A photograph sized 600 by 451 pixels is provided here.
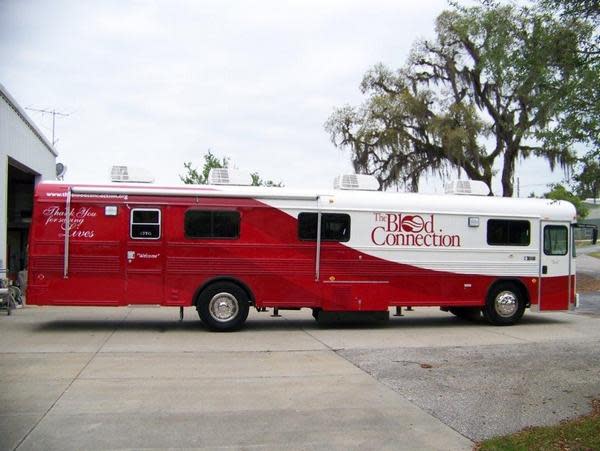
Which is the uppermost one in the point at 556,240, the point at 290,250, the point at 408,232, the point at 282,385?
the point at 408,232

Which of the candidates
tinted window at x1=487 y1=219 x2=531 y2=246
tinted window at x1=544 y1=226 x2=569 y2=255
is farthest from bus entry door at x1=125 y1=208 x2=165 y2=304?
tinted window at x1=544 y1=226 x2=569 y2=255

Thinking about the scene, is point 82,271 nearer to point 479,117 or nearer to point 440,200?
point 440,200

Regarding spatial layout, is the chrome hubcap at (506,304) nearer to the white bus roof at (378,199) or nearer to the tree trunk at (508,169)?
the white bus roof at (378,199)

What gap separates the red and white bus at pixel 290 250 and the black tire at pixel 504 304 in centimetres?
2

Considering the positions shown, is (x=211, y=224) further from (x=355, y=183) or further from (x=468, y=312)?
(x=468, y=312)

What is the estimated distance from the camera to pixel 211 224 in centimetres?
1195

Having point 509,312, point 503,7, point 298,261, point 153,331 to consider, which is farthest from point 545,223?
point 153,331

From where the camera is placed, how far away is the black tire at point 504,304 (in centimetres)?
1335

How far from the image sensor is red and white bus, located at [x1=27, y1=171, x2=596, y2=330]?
11539 mm

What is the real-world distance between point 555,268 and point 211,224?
783 cm

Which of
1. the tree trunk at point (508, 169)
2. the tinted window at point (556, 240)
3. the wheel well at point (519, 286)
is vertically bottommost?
the wheel well at point (519, 286)

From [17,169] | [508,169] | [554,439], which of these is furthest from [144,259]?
[508,169]

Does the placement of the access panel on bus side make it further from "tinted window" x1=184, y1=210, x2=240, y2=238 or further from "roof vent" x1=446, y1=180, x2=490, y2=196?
"tinted window" x1=184, y1=210, x2=240, y2=238

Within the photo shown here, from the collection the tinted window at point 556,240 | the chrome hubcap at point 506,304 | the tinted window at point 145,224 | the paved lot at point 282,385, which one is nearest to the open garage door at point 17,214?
the tinted window at point 145,224
